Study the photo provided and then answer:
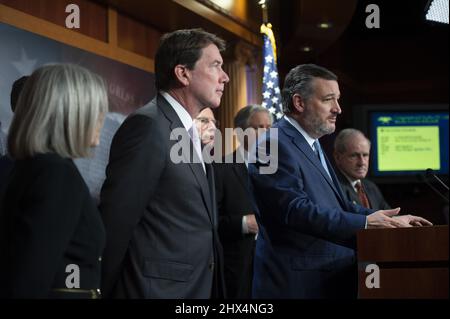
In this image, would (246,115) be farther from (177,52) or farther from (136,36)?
(177,52)

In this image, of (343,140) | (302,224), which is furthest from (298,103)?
(343,140)

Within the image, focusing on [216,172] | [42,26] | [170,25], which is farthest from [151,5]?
[216,172]

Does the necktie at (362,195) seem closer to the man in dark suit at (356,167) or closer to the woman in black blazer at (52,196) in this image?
the man in dark suit at (356,167)

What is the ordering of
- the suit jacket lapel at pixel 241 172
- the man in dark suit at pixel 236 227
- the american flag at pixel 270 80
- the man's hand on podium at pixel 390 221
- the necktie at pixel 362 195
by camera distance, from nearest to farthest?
1. the man's hand on podium at pixel 390 221
2. the man in dark suit at pixel 236 227
3. the suit jacket lapel at pixel 241 172
4. the necktie at pixel 362 195
5. the american flag at pixel 270 80

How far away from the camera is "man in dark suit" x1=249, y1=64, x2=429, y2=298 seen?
2965mm

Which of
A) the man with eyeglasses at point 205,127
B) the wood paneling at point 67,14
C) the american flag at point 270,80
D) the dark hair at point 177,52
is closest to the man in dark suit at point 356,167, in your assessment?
the man with eyeglasses at point 205,127

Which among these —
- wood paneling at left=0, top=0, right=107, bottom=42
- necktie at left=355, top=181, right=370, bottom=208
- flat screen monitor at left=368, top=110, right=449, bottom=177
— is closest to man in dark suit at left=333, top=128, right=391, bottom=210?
necktie at left=355, top=181, right=370, bottom=208

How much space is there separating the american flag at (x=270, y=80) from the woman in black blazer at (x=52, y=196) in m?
4.51

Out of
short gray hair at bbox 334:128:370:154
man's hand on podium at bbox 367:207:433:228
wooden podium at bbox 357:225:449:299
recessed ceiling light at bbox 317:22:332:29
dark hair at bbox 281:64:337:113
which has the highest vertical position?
recessed ceiling light at bbox 317:22:332:29

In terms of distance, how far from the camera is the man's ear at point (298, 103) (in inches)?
134

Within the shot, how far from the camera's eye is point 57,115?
6.50 feet

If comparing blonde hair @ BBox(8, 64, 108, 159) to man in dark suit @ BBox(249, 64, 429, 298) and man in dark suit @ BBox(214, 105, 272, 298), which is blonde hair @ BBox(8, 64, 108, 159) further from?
man in dark suit @ BBox(214, 105, 272, 298)

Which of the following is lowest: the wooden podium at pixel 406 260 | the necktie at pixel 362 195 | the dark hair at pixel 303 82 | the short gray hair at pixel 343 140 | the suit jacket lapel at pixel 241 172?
the wooden podium at pixel 406 260

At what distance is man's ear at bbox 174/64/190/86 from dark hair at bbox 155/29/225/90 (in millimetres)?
13
